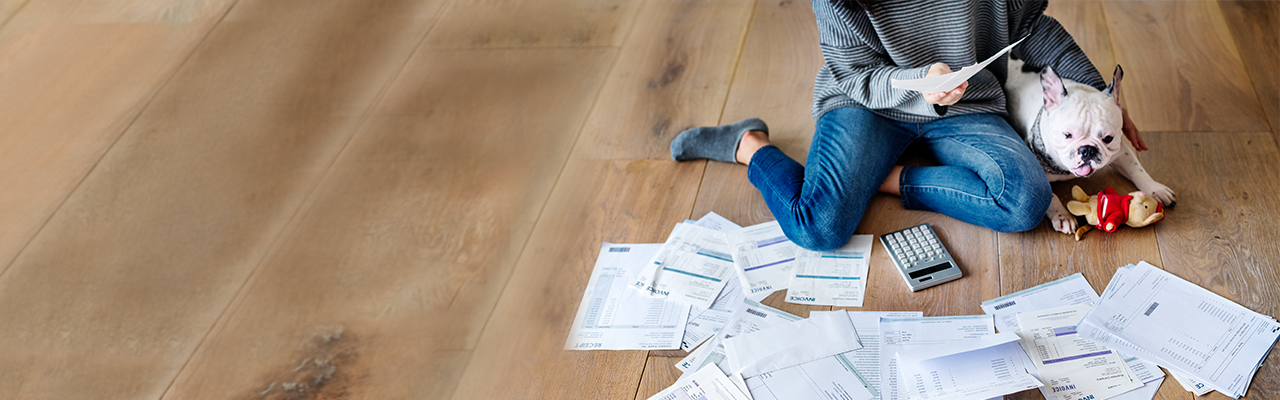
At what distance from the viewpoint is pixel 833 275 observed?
72.6 inches

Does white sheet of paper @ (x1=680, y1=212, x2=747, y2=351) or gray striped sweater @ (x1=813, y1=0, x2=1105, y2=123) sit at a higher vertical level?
gray striped sweater @ (x1=813, y1=0, x2=1105, y2=123)

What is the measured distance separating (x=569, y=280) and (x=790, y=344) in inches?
21.8

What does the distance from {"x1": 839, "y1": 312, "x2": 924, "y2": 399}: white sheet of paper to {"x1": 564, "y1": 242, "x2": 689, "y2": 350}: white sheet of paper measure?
405mm

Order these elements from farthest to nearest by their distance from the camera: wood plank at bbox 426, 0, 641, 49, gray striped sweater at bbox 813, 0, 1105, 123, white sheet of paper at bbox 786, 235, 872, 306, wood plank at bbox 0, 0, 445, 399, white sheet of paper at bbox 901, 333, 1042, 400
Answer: white sheet of paper at bbox 786, 235, 872, 306 < gray striped sweater at bbox 813, 0, 1105, 123 < white sheet of paper at bbox 901, 333, 1042, 400 < wood plank at bbox 426, 0, 641, 49 < wood plank at bbox 0, 0, 445, 399

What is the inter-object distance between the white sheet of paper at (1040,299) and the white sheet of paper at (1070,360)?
0.10ft

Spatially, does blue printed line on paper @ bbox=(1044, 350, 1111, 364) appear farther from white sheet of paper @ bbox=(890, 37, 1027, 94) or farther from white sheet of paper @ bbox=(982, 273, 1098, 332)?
white sheet of paper @ bbox=(890, 37, 1027, 94)

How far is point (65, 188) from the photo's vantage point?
28cm

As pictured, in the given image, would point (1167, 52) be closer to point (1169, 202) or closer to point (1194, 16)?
point (1194, 16)

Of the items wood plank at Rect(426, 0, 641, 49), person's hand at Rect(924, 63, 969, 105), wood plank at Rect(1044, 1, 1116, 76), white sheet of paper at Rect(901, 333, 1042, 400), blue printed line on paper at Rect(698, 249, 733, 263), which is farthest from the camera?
wood plank at Rect(1044, 1, 1116, 76)

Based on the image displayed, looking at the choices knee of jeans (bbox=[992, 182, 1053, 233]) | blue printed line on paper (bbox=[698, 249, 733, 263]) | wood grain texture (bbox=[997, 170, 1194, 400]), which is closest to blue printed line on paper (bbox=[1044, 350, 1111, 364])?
wood grain texture (bbox=[997, 170, 1194, 400])

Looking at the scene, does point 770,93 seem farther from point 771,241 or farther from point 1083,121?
point 1083,121

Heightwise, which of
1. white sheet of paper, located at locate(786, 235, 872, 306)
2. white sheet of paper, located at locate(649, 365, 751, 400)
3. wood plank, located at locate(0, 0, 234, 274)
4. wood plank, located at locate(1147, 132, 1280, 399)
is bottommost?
wood plank, located at locate(1147, 132, 1280, 399)

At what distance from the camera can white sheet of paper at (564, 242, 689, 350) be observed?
171 cm

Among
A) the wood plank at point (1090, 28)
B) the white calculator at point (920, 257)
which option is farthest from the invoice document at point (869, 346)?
the wood plank at point (1090, 28)
